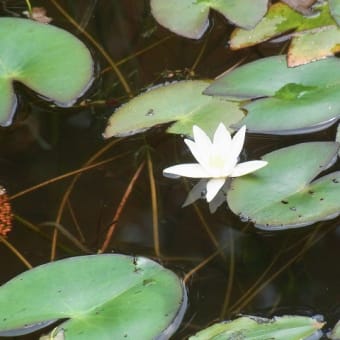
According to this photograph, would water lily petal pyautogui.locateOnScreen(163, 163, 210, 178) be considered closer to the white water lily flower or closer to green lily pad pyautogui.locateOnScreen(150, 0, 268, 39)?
the white water lily flower

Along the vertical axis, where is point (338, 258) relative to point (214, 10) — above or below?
below

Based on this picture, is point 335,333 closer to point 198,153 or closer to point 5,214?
point 198,153

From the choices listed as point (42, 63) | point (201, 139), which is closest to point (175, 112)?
point (201, 139)

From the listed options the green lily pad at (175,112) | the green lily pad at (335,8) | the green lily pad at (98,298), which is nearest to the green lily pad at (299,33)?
the green lily pad at (335,8)

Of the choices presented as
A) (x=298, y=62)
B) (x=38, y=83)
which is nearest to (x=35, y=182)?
(x=38, y=83)

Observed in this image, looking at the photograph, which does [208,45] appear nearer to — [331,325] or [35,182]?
[35,182]

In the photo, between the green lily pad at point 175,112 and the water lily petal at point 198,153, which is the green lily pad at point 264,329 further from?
the green lily pad at point 175,112

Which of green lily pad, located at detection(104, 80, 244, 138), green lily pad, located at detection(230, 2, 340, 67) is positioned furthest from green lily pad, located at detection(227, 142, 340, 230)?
green lily pad, located at detection(230, 2, 340, 67)
